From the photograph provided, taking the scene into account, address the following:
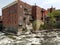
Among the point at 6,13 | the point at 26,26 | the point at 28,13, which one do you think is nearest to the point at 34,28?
the point at 26,26

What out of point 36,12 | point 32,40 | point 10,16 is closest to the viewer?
point 32,40

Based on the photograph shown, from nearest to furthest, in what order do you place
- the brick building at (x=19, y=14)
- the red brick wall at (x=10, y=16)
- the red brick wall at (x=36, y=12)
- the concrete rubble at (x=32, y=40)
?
the concrete rubble at (x=32, y=40)
the brick building at (x=19, y=14)
the red brick wall at (x=10, y=16)
the red brick wall at (x=36, y=12)

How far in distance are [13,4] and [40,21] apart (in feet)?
30.2

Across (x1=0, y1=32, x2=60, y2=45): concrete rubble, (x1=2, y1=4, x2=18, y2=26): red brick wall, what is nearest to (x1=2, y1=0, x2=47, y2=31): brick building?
(x1=2, y1=4, x2=18, y2=26): red brick wall

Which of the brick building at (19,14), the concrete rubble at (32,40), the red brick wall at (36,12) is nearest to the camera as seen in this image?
the concrete rubble at (32,40)

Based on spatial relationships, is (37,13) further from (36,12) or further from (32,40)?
(32,40)

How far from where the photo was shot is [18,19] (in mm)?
44000

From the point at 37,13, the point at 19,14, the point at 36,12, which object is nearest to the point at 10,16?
the point at 19,14

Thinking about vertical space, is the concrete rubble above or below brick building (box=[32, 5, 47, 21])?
below

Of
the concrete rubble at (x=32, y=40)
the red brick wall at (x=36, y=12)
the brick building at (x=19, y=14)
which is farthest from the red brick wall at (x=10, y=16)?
the concrete rubble at (x=32, y=40)

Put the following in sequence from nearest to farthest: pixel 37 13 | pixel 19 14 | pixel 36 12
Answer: pixel 19 14, pixel 36 12, pixel 37 13

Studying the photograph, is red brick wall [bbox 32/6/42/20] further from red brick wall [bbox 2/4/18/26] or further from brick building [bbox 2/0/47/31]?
red brick wall [bbox 2/4/18/26]

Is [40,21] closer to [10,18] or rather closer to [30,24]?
[30,24]

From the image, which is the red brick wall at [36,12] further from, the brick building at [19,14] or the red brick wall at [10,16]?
the red brick wall at [10,16]
